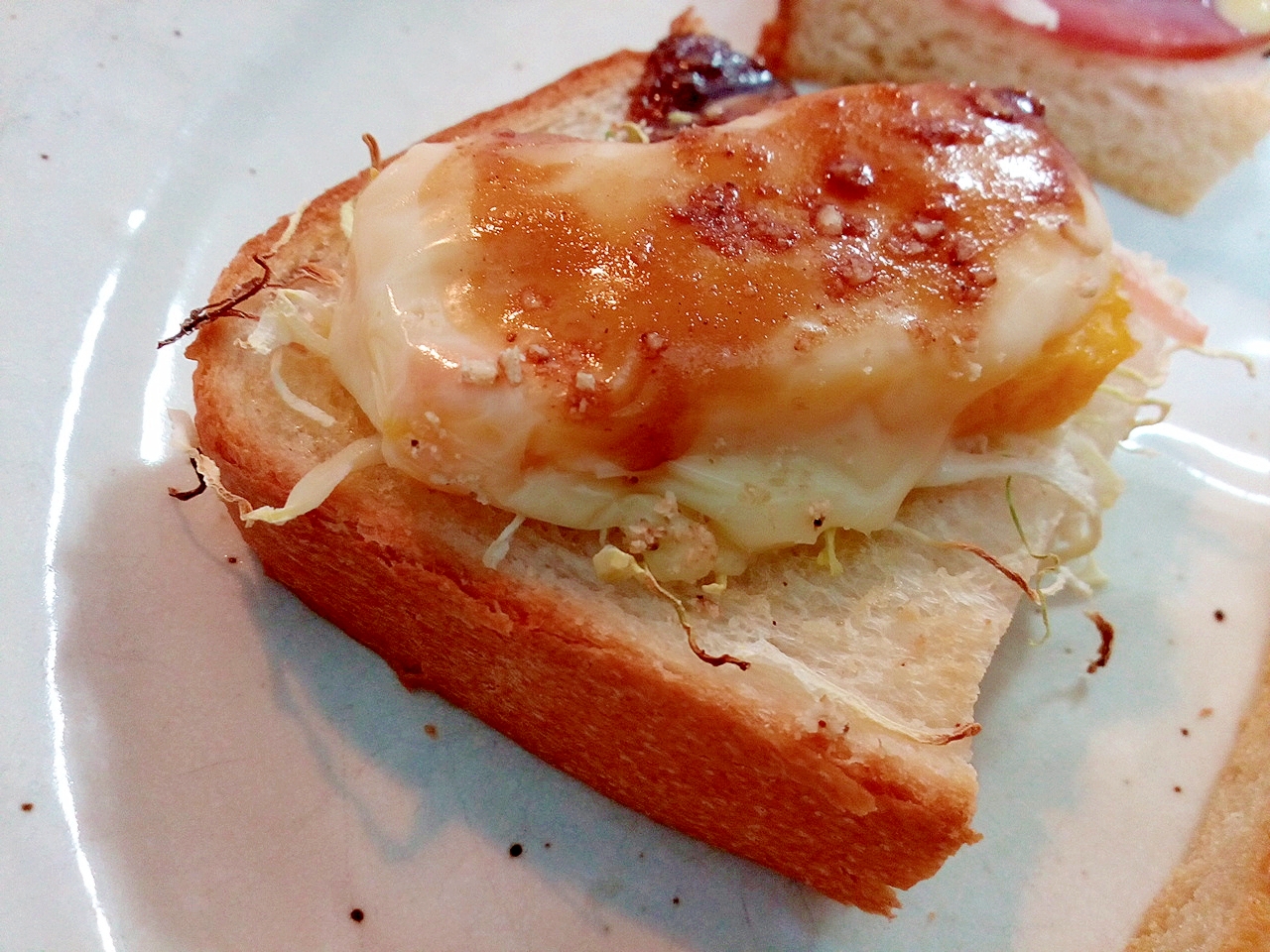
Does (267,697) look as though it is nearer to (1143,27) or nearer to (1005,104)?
(1005,104)

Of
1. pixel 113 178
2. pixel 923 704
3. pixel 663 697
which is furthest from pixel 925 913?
pixel 113 178

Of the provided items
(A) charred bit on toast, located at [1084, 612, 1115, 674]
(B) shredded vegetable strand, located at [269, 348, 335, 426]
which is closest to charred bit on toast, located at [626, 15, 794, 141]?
(B) shredded vegetable strand, located at [269, 348, 335, 426]

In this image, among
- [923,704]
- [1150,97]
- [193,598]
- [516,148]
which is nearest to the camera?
[923,704]

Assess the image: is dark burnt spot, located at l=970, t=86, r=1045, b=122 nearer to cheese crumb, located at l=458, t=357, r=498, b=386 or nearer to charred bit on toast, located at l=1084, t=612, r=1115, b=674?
charred bit on toast, located at l=1084, t=612, r=1115, b=674

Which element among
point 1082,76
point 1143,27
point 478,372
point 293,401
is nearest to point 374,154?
point 293,401

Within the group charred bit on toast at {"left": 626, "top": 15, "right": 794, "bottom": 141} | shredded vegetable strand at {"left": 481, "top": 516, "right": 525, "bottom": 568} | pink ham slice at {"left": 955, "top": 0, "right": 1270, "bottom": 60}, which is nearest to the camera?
shredded vegetable strand at {"left": 481, "top": 516, "right": 525, "bottom": 568}

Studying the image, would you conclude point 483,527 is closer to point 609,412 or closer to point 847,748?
point 609,412

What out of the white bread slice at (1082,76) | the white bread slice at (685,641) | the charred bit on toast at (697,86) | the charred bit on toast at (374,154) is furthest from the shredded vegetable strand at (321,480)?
the white bread slice at (1082,76)
